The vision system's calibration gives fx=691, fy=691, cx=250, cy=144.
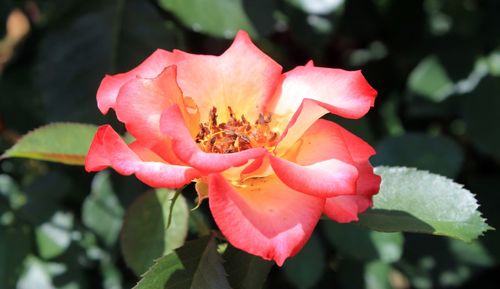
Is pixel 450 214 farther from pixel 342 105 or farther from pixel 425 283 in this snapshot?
pixel 425 283

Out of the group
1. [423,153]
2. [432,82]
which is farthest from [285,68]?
[423,153]

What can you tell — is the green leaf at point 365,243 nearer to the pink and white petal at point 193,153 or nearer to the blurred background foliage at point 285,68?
the blurred background foliage at point 285,68

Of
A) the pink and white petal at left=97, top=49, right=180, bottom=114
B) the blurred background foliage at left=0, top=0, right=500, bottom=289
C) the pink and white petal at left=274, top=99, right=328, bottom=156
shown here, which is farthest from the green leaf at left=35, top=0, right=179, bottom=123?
the pink and white petal at left=274, top=99, right=328, bottom=156

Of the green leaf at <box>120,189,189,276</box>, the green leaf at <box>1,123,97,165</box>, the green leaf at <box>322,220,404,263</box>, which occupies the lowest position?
the green leaf at <box>322,220,404,263</box>

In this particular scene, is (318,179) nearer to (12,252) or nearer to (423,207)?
(423,207)


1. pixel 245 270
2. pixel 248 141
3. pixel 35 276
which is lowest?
pixel 35 276

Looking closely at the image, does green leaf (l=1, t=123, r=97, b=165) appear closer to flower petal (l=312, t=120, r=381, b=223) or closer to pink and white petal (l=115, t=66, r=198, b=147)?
pink and white petal (l=115, t=66, r=198, b=147)
